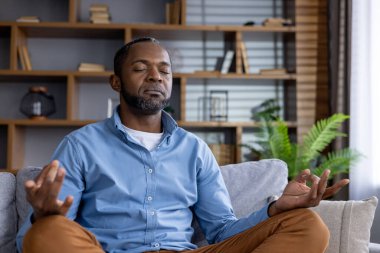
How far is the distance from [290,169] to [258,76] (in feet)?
2.59

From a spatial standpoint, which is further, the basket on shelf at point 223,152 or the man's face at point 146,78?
the basket on shelf at point 223,152

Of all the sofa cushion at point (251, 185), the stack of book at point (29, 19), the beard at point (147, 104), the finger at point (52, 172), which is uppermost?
the stack of book at point (29, 19)

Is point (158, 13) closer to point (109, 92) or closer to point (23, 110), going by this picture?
point (109, 92)

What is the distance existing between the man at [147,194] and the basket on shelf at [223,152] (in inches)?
94.5

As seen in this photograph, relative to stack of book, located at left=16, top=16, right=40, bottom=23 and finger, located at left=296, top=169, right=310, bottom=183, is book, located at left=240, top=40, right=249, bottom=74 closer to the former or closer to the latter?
stack of book, located at left=16, top=16, right=40, bottom=23

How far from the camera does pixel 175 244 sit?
2.00m

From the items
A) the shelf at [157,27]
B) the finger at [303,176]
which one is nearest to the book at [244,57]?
the shelf at [157,27]

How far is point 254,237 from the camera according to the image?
178cm

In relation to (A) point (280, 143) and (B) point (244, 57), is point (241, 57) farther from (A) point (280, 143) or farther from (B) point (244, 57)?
(A) point (280, 143)

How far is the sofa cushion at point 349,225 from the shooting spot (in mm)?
2020

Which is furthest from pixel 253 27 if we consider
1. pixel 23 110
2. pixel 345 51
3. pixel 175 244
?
pixel 175 244

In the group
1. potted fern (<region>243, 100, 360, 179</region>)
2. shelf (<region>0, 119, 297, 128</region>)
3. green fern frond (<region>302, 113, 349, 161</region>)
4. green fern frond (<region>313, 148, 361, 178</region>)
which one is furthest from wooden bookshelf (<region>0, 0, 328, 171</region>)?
green fern frond (<region>313, 148, 361, 178</region>)

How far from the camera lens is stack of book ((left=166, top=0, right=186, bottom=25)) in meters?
4.64

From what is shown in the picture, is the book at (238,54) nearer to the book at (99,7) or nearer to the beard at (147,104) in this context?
the book at (99,7)
